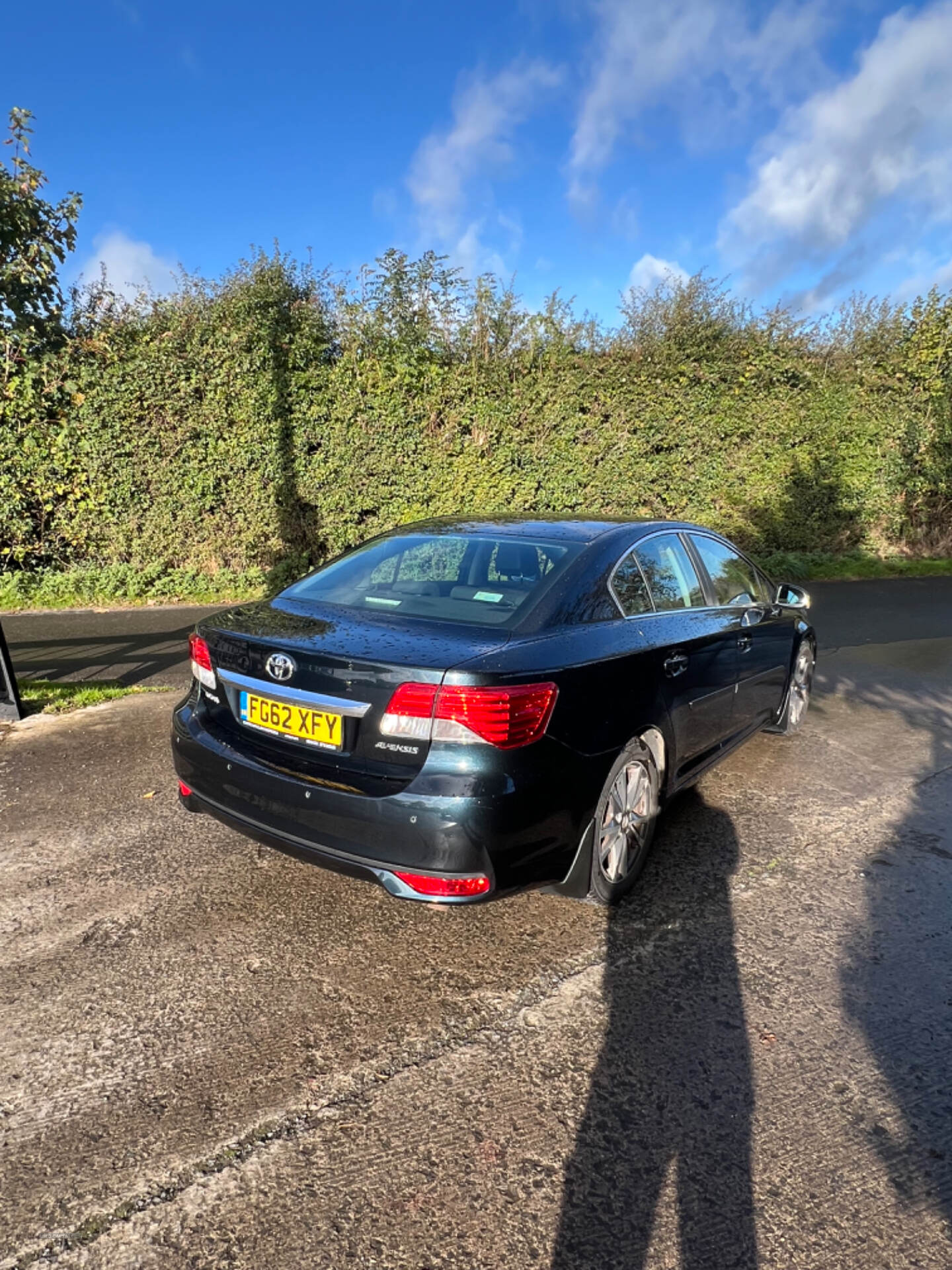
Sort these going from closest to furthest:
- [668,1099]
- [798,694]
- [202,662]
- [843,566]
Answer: [668,1099] < [202,662] < [798,694] < [843,566]

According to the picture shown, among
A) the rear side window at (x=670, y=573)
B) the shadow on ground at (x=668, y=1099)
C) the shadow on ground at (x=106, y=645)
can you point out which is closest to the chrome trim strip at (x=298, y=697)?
the shadow on ground at (x=668, y=1099)

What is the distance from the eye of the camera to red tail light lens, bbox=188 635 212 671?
10.1 feet

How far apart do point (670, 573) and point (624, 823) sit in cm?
135

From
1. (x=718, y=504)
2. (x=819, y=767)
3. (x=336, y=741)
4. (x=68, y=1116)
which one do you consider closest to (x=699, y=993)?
(x=336, y=741)

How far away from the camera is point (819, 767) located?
4.70 m

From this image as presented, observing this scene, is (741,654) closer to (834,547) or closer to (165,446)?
(165,446)

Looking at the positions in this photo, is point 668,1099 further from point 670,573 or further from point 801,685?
point 801,685

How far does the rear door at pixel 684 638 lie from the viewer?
3408 mm

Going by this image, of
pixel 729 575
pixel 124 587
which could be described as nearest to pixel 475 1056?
pixel 729 575

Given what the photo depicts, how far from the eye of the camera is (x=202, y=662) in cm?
313

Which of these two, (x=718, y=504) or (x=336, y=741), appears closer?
(x=336, y=741)

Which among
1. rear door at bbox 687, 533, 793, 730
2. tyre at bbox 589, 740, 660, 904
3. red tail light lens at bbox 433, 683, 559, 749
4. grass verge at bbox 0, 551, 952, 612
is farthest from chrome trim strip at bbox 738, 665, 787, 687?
grass verge at bbox 0, 551, 952, 612

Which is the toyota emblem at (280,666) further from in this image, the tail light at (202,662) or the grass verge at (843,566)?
the grass verge at (843,566)

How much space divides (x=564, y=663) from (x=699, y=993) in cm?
121
